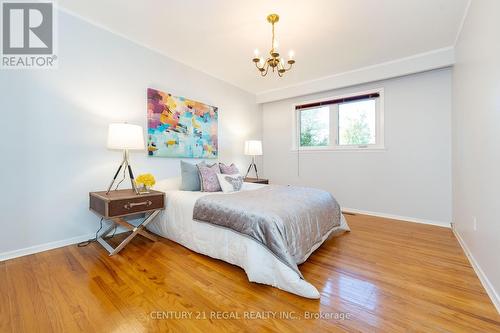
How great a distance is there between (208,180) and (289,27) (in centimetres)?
209

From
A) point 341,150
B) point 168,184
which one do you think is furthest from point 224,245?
point 341,150

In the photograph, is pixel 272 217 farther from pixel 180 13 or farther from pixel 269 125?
pixel 269 125

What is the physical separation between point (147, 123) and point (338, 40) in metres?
2.79

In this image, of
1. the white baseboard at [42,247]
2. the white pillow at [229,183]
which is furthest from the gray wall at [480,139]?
the white baseboard at [42,247]

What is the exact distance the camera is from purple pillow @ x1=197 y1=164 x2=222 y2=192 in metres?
2.76

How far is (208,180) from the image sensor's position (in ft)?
9.12

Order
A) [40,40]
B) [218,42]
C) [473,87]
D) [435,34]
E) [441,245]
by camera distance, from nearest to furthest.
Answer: [473,87]
[40,40]
[441,245]
[435,34]
[218,42]

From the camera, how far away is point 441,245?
2.41m

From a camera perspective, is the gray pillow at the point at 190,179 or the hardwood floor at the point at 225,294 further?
the gray pillow at the point at 190,179

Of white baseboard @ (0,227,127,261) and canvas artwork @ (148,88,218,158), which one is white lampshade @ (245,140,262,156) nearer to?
canvas artwork @ (148,88,218,158)

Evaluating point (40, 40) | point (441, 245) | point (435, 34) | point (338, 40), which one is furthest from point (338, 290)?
point (40, 40)

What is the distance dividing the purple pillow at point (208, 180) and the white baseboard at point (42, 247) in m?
1.41

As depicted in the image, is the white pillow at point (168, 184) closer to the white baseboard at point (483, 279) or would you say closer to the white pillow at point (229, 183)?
the white pillow at point (229, 183)

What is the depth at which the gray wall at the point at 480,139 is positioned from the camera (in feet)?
4.86
